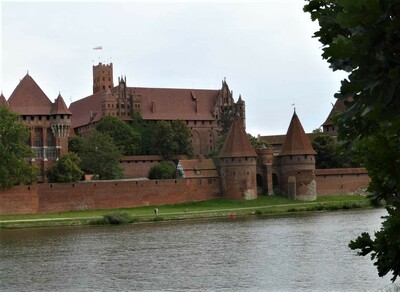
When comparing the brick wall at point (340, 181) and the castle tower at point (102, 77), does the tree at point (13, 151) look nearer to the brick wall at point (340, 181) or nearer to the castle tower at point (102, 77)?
the brick wall at point (340, 181)

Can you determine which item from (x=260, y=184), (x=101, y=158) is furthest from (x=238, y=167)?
(x=101, y=158)

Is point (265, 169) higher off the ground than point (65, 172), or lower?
lower

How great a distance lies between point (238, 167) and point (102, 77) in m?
53.7

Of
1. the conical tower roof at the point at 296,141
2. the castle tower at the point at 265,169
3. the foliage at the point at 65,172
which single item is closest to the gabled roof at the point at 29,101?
the foliage at the point at 65,172

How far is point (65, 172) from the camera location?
158 ft

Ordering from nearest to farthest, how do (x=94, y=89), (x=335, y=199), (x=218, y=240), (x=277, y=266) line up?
(x=277, y=266) < (x=218, y=240) < (x=335, y=199) < (x=94, y=89)

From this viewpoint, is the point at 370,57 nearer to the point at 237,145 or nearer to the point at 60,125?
the point at 237,145

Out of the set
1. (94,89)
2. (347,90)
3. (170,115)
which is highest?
(94,89)

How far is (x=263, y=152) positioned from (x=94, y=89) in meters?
52.4

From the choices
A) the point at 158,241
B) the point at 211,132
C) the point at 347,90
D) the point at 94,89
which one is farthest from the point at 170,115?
the point at 347,90

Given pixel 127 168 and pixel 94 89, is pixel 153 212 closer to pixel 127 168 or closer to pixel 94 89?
pixel 127 168

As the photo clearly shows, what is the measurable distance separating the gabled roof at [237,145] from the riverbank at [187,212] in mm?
3265

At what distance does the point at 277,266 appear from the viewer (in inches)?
726

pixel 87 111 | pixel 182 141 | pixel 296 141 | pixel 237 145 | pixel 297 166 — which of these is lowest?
pixel 297 166
